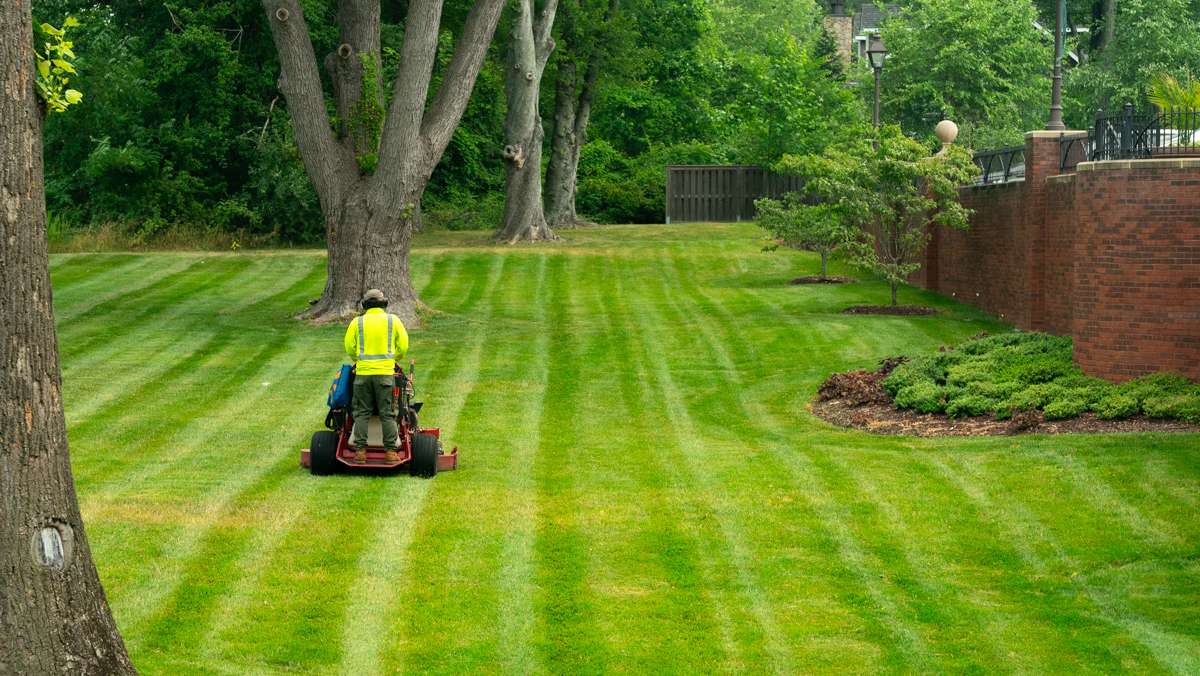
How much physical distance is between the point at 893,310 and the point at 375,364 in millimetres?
15386

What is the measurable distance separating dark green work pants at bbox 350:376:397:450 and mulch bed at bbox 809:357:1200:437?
585cm

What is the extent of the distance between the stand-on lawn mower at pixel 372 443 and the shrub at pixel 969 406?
6.13 meters

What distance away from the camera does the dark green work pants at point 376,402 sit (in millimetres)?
14594

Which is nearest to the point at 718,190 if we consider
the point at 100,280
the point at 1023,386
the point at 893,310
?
the point at 893,310

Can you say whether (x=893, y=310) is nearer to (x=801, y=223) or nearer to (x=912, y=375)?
(x=801, y=223)

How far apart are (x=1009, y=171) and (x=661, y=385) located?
28.1 ft

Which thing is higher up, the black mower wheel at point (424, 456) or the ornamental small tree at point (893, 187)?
the ornamental small tree at point (893, 187)

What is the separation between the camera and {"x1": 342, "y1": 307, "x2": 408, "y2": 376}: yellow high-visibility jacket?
14.5 metres

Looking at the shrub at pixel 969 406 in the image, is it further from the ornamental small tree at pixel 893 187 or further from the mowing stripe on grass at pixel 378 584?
the ornamental small tree at pixel 893 187

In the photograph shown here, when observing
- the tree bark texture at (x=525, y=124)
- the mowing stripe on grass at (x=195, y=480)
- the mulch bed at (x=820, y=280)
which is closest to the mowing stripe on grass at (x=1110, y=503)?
the mowing stripe on grass at (x=195, y=480)

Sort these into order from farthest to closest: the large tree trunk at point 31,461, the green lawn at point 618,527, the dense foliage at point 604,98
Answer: the dense foliage at point 604,98 < the green lawn at point 618,527 < the large tree trunk at point 31,461

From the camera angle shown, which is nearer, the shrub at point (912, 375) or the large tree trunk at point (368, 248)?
the shrub at point (912, 375)

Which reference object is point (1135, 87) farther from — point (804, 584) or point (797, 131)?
point (804, 584)

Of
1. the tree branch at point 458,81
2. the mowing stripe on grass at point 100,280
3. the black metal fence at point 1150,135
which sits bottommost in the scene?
the mowing stripe on grass at point 100,280
